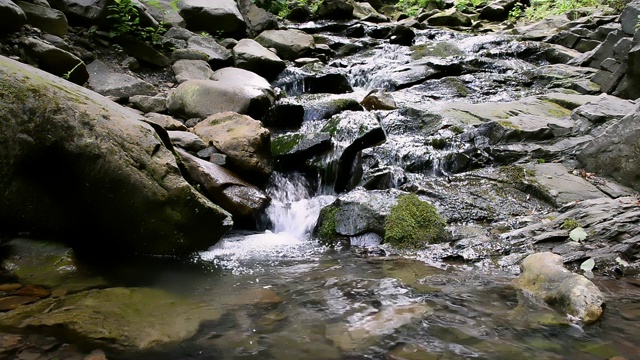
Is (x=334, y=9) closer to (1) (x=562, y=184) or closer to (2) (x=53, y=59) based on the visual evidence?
(2) (x=53, y=59)

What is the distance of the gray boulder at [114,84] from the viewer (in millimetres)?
7930

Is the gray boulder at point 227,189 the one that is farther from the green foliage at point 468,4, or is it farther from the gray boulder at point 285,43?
the green foliage at point 468,4

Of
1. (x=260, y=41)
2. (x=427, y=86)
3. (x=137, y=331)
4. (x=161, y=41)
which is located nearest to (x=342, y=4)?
(x=260, y=41)

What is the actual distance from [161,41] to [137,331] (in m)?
9.10

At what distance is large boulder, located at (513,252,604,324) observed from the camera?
3.33 m

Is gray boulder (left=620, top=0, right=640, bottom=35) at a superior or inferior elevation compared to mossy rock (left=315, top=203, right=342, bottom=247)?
superior

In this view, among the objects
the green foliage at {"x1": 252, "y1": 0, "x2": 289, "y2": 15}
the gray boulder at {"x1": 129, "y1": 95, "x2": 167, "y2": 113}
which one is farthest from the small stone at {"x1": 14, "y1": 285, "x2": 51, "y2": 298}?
the green foliage at {"x1": 252, "y1": 0, "x2": 289, "y2": 15}

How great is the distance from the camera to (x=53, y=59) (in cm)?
709

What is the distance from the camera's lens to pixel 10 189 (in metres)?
4.23

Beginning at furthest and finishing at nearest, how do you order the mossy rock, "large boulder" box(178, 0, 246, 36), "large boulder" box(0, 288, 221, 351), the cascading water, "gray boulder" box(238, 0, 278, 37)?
"gray boulder" box(238, 0, 278, 37) < "large boulder" box(178, 0, 246, 36) < the mossy rock < the cascading water < "large boulder" box(0, 288, 221, 351)

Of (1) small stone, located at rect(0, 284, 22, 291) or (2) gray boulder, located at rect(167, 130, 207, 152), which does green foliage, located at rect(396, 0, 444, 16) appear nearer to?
(2) gray boulder, located at rect(167, 130, 207, 152)

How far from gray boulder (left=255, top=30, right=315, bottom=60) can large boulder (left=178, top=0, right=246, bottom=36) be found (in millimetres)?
908

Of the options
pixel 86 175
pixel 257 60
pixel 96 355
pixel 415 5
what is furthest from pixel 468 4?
pixel 96 355

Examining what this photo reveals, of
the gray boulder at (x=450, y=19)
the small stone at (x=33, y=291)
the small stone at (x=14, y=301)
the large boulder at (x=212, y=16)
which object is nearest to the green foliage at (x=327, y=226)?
the small stone at (x=33, y=291)
